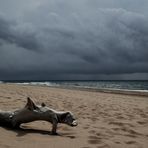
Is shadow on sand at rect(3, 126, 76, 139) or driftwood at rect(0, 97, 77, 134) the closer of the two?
shadow on sand at rect(3, 126, 76, 139)

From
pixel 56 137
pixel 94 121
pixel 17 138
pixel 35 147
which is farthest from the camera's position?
pixel 94 121

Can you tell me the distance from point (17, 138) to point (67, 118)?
52.3 inches

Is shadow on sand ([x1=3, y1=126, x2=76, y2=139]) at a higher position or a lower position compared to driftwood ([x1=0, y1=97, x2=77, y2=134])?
lower

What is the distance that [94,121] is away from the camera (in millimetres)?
8203

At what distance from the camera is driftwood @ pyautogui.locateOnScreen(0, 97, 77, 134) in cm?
621

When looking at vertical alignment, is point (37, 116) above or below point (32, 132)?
above

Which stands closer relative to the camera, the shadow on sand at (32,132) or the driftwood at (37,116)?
the shadow on sand at (32,132)

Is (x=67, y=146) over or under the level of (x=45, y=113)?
→ under

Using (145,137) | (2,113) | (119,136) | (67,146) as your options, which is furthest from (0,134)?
(145,137)

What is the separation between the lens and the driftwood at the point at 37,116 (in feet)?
20.4

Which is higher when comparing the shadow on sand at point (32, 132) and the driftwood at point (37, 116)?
the driftwood at point (37, 116)

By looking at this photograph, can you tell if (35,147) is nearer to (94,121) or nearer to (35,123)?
(35,123)

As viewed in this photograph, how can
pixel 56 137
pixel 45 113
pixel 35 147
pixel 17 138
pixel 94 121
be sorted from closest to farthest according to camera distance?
1. pixel 35 147
2. pixel 17 138
3. pixel 56 137
4. pixel 45 113
5. pixel 94 121

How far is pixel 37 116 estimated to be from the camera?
6.25m
